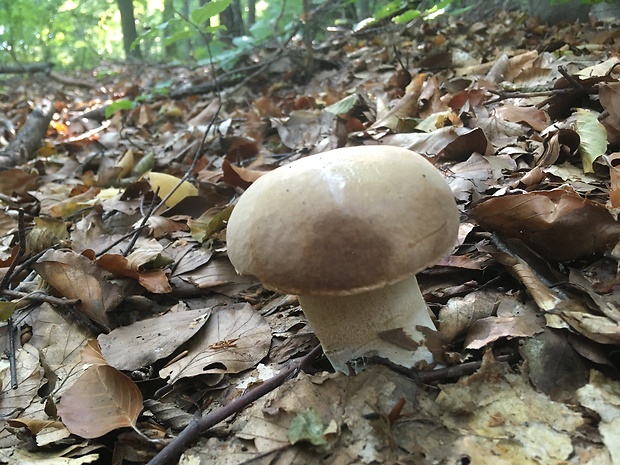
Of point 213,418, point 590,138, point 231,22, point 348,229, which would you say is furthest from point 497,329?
point 231,22

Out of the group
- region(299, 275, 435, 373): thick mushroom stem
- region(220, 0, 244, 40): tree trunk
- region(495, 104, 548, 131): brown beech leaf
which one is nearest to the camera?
region(299, 275, 435, 373): thick mushroom stem

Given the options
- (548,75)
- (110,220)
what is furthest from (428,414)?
(548,75)

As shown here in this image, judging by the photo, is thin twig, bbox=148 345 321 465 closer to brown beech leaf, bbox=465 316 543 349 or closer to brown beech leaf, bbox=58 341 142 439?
brown beech leaf, bbox=58 341 142 439

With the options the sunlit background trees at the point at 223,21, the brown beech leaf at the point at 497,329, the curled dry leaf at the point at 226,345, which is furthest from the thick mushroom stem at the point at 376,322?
the sunlit background trees at the point at 223,21

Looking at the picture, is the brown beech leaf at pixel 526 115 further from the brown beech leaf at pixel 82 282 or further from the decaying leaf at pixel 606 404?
the brown beech leaf at pixel 82 282

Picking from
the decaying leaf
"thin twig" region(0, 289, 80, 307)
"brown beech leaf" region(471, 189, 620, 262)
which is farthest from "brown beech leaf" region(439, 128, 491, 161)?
"thin twig" region(0, 289, 80, 307)

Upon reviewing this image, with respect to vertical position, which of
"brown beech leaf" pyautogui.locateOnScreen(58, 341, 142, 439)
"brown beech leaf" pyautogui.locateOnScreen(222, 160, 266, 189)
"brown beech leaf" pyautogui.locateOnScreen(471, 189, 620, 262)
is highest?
"brown beech leaf" pyautogui.locateOnScreen(471, 189, 620, 262)

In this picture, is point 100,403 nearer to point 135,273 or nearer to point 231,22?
point 135,273
